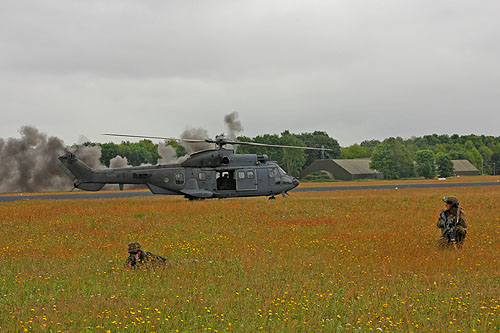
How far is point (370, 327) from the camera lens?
789 cm

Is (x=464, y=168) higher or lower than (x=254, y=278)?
higher

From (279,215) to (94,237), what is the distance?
32.4ft

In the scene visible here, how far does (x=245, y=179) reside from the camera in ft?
110

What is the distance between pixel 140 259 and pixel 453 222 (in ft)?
30.3

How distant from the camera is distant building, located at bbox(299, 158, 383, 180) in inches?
4778

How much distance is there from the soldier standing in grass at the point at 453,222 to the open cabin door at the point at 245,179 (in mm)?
19482

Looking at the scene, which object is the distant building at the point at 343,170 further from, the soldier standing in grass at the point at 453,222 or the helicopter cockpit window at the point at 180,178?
the soldier standing in grass at the point at 453,222

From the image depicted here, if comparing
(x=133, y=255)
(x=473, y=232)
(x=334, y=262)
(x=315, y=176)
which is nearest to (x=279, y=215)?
(x=473, y=232)

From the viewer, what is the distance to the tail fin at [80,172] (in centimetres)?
3478

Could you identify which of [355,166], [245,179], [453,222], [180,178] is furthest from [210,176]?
[355,166]

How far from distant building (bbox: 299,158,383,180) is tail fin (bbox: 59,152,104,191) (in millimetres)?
92156

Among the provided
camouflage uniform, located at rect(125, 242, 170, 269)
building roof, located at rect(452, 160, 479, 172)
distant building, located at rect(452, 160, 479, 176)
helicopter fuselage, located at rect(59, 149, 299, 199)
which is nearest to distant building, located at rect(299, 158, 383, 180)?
distant building, located at rect(452, 160, 479, 176)

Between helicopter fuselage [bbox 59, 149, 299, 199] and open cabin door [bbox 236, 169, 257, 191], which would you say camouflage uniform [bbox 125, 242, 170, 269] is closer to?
helicopter fuselage [bbox 59, 149, 299, 199]

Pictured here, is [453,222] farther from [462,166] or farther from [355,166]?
[462,166]
